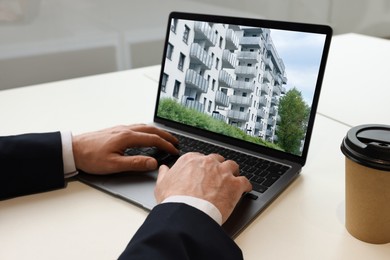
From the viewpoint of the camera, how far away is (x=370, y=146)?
1.77ft

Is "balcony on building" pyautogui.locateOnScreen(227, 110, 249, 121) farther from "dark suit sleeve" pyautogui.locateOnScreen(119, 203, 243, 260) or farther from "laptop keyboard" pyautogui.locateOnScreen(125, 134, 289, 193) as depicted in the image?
"dark suit sleeve" pyautogui.locateOnScreen(119, 203, 243, 260)

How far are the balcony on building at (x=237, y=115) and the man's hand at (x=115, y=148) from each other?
15cm

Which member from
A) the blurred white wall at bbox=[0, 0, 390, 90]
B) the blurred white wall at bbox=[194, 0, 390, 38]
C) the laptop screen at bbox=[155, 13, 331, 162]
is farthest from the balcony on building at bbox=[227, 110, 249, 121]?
the blurred white wall at bbox=[194, 0, 390, 38]

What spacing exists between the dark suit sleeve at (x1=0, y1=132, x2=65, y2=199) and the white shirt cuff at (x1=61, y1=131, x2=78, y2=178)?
0.04ft

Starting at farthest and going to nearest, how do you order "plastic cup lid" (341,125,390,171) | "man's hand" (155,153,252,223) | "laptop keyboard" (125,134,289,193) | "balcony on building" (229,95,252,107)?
1. "balcony on building" (229,95,252,107)
2. "laptop keyboard" (125,134,289,193)
3. "man's hand" (155,153,252,223)
4. "plastic cup lid" (341,125,390,171)

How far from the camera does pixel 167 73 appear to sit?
3.34 ft

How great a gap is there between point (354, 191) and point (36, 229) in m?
0.53

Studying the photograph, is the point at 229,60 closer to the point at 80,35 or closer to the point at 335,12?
the point at 80,35

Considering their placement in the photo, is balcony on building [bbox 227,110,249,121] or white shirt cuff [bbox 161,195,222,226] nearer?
white shirt cuff [bbox 161,195,222,226]

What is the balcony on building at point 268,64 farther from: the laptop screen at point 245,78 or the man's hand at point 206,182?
the man's hand at point 206,182

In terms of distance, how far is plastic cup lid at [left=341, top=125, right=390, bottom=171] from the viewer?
0.53 metres

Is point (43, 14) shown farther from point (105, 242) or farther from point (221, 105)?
point (105, 242)

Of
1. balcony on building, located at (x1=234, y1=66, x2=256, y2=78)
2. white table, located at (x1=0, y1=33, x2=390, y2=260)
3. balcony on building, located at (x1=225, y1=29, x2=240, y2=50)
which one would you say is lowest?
white table, located at (x1=0, y1=33, x2=390, y2=260)

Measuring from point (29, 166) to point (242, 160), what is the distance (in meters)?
0.43
